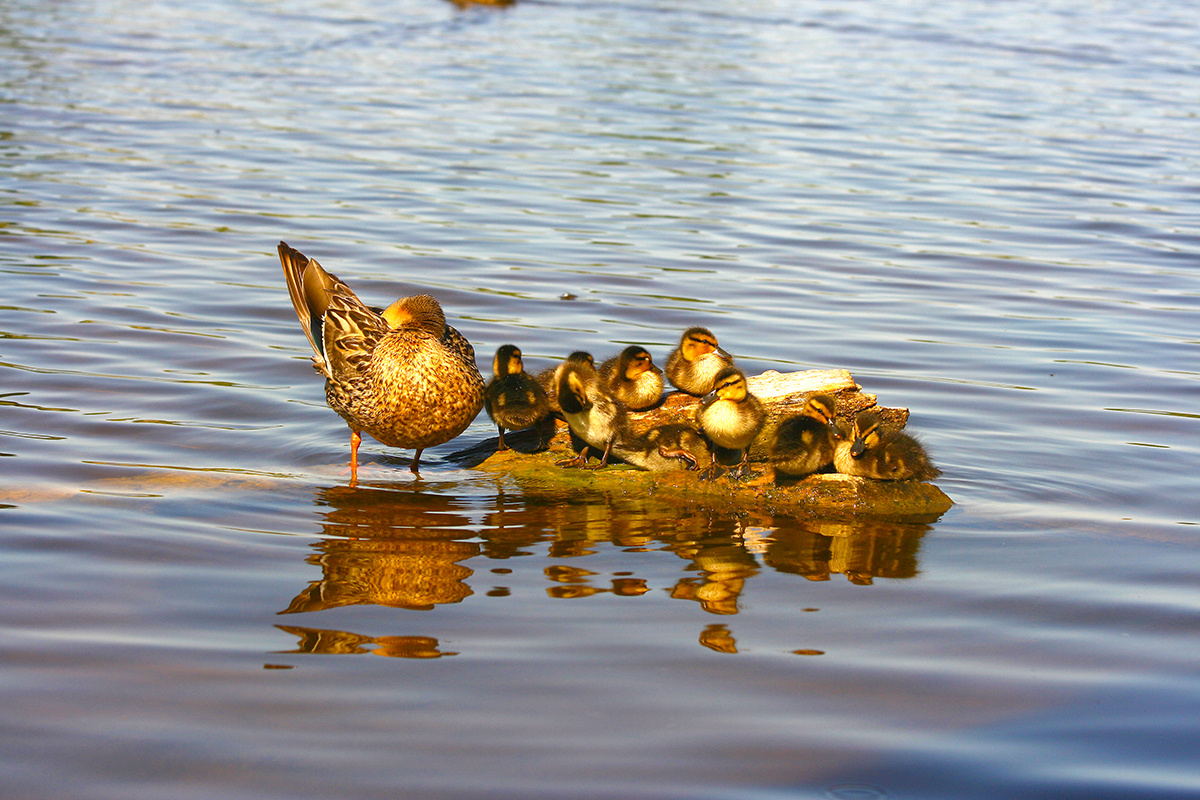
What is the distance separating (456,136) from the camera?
56.2 feet

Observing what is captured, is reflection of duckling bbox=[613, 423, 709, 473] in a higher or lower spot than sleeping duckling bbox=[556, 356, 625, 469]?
lower

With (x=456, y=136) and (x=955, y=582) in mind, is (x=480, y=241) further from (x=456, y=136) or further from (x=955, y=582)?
(x=955, y=582)

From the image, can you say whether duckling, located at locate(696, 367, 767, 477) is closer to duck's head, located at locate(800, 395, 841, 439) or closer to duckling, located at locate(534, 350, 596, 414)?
duck's head, located at locate(800, 395, 841, 439)

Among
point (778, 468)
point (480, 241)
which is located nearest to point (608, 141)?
point (480, 241)

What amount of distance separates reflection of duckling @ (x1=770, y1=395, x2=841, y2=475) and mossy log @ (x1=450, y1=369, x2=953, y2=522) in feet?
0.33

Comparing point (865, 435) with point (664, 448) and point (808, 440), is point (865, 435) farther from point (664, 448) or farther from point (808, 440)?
point (664, 448)

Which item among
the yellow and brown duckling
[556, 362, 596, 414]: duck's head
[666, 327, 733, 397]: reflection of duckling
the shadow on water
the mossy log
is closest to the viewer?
the shadow on water

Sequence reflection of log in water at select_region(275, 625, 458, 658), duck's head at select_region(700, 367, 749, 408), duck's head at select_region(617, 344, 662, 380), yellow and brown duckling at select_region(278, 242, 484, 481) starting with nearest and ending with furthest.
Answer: reflection of log in water at select_region(275, 625, 458, 658) → duck's head at select_region(700, 367, 749, 408) → yellow and brown duckling at select_region(278, 242, 484, 481) → duck's head at select_region(617, 344, 662, 380)

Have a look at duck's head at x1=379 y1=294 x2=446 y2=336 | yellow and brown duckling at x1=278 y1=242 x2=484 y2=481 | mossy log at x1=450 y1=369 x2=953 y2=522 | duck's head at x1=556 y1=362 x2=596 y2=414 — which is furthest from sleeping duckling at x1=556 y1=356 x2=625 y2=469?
duck's head at x1=379 y1=294 x2=446 y2=336

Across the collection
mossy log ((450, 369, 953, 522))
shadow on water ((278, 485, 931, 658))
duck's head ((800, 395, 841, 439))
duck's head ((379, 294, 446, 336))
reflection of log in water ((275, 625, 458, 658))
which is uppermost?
duck's head ((379, 294, 446, 336))

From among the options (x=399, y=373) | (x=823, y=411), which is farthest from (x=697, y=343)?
(x=399, y=373)

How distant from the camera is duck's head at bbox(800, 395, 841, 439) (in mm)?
6164

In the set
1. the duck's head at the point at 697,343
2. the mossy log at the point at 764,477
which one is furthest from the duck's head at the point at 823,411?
the duck's head at the point at 697,343

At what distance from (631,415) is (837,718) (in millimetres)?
2967
